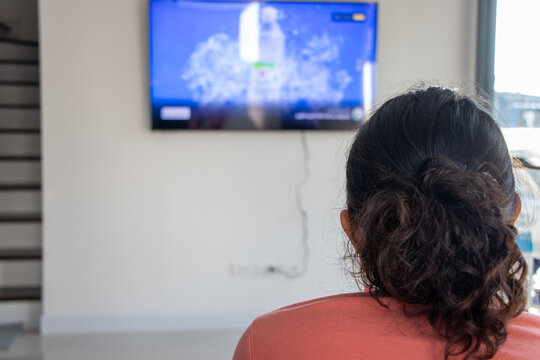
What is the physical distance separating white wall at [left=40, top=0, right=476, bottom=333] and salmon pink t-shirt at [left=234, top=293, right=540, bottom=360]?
246 cm

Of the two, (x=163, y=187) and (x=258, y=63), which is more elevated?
(x=258, y=63)

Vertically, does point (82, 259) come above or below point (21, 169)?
below

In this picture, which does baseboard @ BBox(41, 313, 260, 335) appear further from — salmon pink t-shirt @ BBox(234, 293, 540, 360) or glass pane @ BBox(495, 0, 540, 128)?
salmon pink t-shirt @ BBox(234, 293, 540, 360)

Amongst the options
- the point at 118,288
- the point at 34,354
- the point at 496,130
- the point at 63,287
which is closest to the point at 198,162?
the point at 118,288

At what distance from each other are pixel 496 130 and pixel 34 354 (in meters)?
2.88

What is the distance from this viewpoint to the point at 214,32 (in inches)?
117

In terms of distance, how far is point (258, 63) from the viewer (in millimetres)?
3029

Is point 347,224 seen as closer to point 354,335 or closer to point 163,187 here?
point 354,335

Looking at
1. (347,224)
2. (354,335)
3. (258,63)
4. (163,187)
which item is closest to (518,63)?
(258,63)

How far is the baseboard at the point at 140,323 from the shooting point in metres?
3.12

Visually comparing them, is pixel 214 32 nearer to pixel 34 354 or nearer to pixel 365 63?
pixel 365 63

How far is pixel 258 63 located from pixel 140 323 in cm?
182

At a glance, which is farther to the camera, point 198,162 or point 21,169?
point 21,169

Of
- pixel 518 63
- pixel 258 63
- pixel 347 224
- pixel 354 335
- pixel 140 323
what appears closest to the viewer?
pixel 354 335
